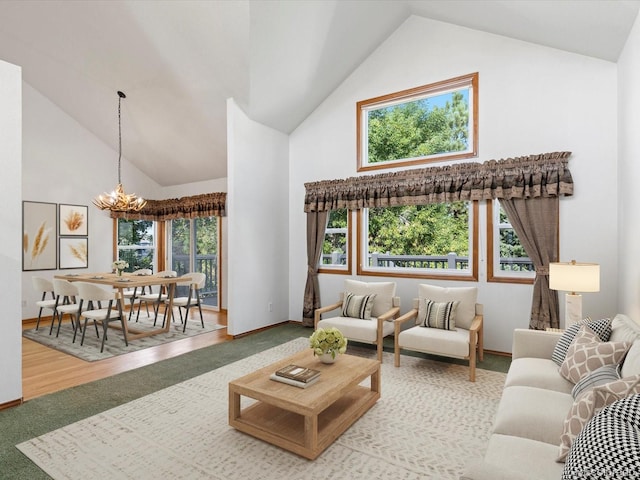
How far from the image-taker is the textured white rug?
6.97 feet

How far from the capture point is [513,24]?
12.8 feet

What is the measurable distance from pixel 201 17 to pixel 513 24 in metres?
3.37

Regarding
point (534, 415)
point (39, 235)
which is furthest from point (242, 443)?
point (39, 235)

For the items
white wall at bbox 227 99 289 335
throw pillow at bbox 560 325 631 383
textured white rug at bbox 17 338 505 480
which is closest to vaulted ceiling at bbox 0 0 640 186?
white wall at bbox 227 99 289 335

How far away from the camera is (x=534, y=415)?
189 cm

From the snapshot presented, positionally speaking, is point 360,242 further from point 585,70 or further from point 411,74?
point 585,70

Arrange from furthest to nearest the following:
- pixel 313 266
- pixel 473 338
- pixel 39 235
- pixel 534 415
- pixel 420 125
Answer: pixel 39 235
pixel 313 266
pixel 420 125
pixel 473 338
pixel 534 415

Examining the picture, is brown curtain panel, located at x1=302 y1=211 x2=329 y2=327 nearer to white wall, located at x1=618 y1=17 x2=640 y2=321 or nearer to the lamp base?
the lamp base

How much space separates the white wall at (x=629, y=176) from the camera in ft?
9.72

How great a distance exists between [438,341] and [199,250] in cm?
554

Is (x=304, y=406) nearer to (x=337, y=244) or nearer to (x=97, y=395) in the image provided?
(x=97, y=395)

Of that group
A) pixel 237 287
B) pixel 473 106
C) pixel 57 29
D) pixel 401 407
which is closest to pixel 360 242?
pixel 237 287

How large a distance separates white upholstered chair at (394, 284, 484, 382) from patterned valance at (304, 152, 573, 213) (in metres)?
1.20

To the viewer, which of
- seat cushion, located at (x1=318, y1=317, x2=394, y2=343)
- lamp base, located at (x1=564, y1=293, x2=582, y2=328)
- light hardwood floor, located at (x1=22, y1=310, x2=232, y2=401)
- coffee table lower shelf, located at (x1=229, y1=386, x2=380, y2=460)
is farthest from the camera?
seat cushion, located at (x1=318, y1=317, x2=394, y2=343)
